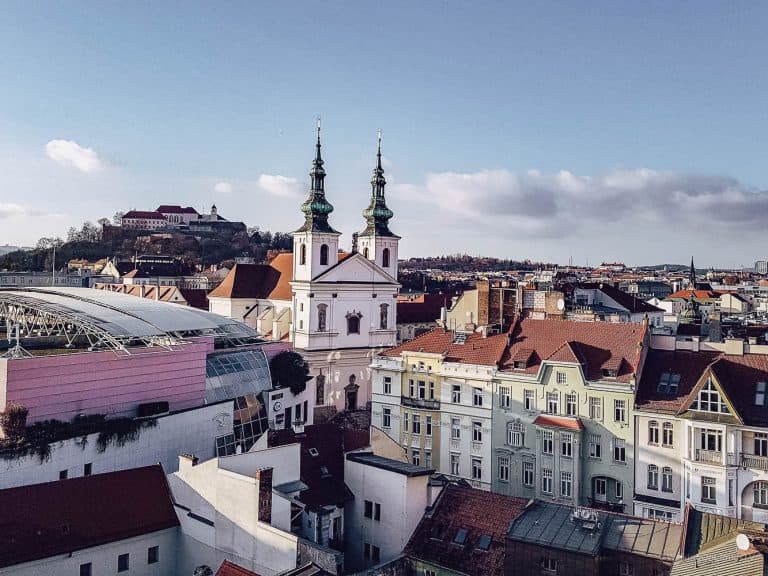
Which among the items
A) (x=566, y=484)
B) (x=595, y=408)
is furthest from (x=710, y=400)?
(x=566, y=484)

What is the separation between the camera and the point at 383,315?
227 ft

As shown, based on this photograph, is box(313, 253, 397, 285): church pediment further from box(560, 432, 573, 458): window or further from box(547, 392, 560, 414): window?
box(560, 432, 573, 458): window

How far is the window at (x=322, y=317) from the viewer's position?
64.9m

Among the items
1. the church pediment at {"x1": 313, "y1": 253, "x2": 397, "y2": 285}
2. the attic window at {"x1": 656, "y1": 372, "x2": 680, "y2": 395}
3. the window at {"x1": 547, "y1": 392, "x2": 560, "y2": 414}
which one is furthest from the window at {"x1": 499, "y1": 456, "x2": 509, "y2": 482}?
the church pediment at {"x1": 313, "y1": 253, "x2": 397, "y2": 285}

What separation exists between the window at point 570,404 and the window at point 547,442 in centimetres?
143

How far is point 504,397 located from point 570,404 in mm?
3671

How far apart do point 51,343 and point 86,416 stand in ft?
48.1

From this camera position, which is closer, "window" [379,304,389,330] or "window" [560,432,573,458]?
"window" [560,432,573,458]

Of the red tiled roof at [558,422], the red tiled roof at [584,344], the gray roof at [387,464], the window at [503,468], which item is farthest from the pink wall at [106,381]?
the red tiled roof at [558,422]

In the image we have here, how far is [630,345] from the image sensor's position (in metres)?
37.6

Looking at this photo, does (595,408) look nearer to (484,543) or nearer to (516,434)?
(516,434)

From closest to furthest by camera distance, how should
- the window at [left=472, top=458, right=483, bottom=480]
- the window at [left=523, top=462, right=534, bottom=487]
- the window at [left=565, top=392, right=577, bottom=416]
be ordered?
the window at [left=565, top=392, right=577, bottom=416] → the window at [left=523, top=462, right=534, bottom=487] → the window at [left=472, top=458, right=483, bottom=480]

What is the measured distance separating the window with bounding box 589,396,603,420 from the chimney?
19.1 metres

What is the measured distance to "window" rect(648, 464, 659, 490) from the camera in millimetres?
34344
